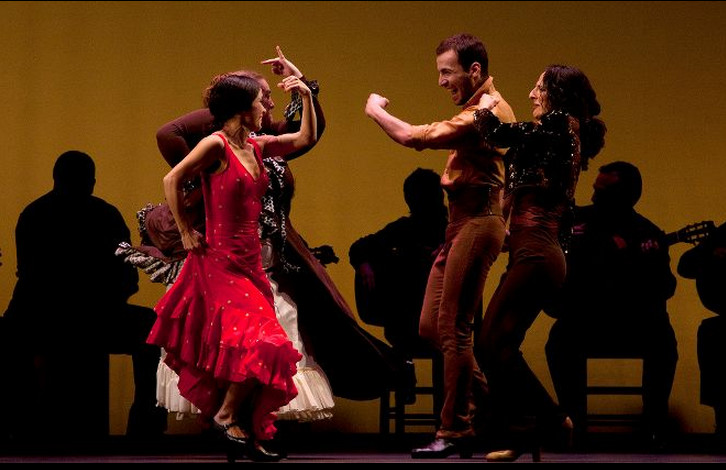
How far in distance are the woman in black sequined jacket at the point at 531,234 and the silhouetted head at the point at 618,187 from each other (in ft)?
7.05

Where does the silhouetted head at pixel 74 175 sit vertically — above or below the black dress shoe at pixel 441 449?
above

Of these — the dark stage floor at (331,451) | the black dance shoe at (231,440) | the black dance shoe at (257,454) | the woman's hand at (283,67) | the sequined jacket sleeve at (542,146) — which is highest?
the woman's hand at (283,67)

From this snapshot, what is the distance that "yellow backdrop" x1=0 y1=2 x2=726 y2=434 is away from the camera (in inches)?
268

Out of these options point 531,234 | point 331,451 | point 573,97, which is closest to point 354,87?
point 331,451

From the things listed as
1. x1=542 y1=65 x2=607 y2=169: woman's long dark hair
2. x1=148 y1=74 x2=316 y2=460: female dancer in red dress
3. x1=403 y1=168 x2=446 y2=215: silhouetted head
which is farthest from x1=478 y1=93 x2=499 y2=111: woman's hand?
x1=403 y1=168 x2=446 y2=215: silhouetted head

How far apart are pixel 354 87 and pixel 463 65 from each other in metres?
2.90

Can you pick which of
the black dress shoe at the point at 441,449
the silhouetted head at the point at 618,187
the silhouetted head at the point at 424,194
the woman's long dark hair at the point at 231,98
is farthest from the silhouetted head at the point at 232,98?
the silhouetted head at the point at 618,187

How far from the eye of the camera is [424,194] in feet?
20.0

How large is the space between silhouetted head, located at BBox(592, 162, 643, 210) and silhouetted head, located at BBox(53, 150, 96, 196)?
8.17 feet

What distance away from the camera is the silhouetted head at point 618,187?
19.9 feet

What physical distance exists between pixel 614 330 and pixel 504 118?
2.09m

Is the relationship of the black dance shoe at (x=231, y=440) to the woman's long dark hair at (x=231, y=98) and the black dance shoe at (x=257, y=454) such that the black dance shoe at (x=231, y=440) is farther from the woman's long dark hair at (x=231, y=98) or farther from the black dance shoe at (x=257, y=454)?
the woman's long dark hair at (x=231, y=98)

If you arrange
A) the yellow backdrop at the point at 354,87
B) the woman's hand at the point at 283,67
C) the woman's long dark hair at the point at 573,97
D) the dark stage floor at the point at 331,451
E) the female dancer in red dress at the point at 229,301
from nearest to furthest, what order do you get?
the female dancer in red dress at the point at 229,301 < the woman's long dark hair at the point at 573,97 < the woman's hand at the point at 283,67 < the dark stage floor at the point at 331,451 < the yellow backdrop at the point at 354,87

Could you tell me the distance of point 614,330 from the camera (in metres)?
5.83
